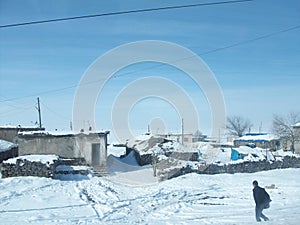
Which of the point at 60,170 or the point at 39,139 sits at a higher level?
the point at 39,139

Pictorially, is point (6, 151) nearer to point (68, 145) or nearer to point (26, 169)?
point (68, 145)

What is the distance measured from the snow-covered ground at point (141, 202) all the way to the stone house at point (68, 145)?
17.3 feet

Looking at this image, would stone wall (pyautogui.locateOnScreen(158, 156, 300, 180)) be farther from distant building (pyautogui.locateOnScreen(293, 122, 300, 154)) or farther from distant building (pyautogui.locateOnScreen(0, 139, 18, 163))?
distant building (pyautogui.locateOnScreen(293, 122, 300, 154))

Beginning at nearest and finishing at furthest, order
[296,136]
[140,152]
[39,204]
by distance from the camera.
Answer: [39,204], [140,152], [296,136]

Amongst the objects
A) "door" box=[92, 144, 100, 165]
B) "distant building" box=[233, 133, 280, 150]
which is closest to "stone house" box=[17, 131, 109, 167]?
"door" box=[92, 144, 100, 165]

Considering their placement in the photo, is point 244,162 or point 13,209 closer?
point 13,209

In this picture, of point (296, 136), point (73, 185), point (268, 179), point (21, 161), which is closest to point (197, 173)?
point (268, 179)

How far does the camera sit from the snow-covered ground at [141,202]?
36.2ft

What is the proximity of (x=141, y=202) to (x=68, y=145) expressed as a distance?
1338 cm

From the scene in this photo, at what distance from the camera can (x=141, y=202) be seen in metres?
14.3

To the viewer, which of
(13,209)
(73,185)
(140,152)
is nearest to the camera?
(13,209)

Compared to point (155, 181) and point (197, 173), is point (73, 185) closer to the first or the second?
point (155, 181)

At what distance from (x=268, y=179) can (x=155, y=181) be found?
6.64 m

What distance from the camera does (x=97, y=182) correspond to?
19984 mm
